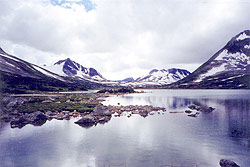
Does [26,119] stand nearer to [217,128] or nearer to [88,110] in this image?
[88,110]

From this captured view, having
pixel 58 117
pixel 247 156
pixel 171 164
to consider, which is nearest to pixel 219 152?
pixel 247 156

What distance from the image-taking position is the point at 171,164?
24.2 m

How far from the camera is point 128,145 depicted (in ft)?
103

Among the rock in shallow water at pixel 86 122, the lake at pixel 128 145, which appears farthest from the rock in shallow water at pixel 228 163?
the rock in shallow water at pixel 86 122

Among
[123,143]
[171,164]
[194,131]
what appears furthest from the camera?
[194,131]

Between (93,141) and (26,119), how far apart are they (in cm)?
2685

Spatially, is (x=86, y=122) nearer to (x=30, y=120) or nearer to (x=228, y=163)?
(x=30, y=120)

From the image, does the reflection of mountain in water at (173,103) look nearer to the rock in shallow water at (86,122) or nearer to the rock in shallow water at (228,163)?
the rock in shallow water at (86,122)

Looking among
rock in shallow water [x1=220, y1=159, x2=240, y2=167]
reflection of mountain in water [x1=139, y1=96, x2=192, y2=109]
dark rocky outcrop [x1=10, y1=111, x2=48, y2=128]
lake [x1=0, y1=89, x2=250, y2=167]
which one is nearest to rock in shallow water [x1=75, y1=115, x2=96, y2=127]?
lake [x1=0, y1=89, x2=250, y2=167]

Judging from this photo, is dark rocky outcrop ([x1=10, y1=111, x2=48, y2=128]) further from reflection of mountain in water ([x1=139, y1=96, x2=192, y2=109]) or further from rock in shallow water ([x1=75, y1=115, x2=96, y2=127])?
reflection of mountain in water ([x1=139, y1=96, x2=192, y2=109])

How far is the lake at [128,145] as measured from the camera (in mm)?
25609

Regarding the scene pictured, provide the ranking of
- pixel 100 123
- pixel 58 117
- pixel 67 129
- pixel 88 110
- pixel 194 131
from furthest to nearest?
1. pixel 88 110
2. pixel 58 117
3. pixel 100 123
4. pixel 67 129
5. pixel 194 131

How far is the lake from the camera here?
2561cm

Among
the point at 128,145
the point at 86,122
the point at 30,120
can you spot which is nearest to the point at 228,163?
the point at 128,145
